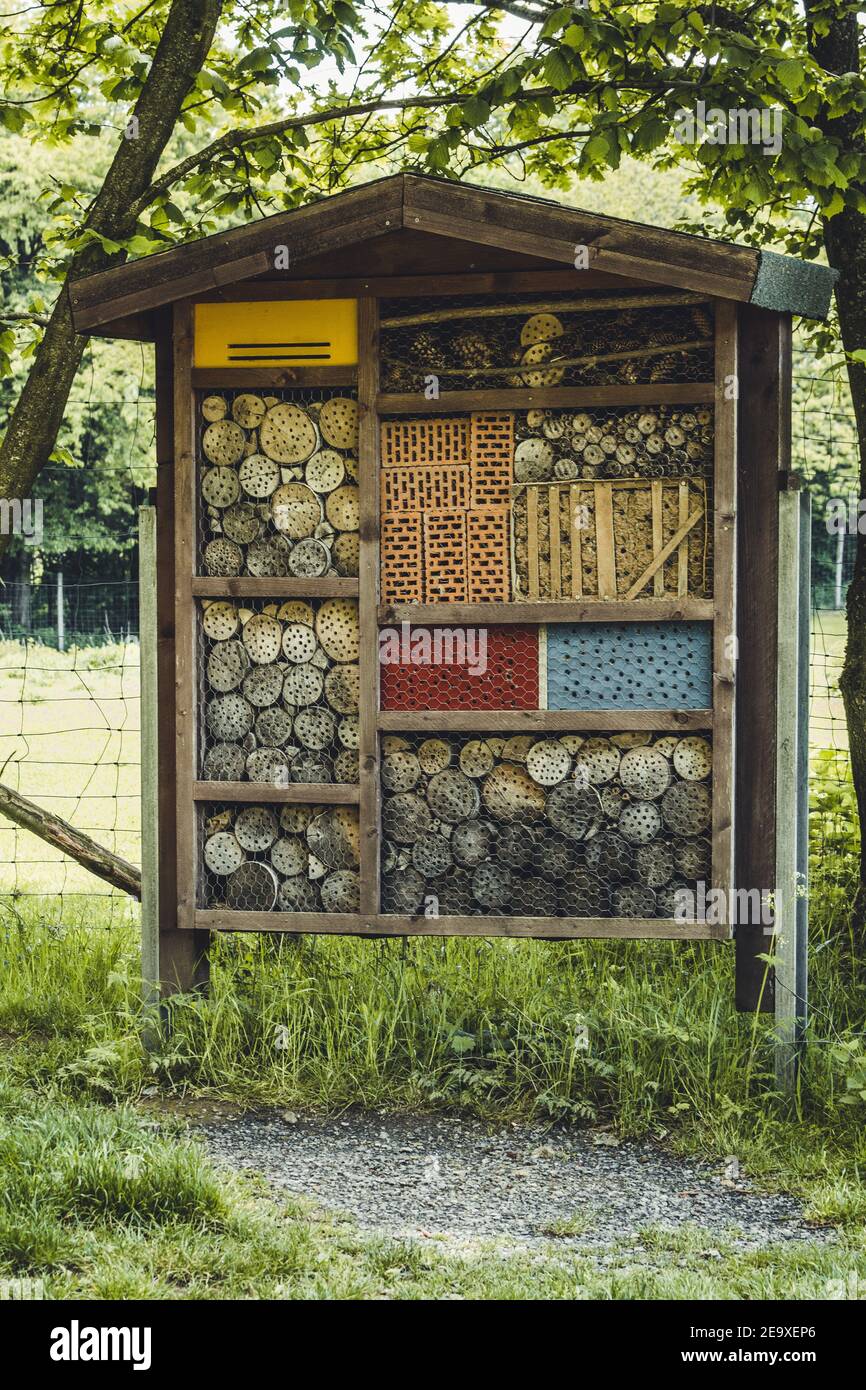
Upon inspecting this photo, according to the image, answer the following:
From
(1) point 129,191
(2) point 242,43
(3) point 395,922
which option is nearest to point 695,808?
(3) point 395,922

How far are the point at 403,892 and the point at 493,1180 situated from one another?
3.81 feet

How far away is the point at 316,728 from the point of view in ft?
17.3

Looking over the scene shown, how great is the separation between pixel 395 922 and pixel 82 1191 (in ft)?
5.19

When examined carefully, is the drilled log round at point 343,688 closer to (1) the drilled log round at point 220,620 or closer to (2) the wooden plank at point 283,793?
(2) the wooden plank at point 283,793

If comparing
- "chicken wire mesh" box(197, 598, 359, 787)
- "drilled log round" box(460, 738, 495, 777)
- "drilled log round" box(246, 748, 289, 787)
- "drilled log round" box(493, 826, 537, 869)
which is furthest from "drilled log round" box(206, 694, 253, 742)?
"drilled log round" box(493, 826, 537, 869)

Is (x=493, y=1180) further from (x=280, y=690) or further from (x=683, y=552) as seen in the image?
(x=683, y=552)

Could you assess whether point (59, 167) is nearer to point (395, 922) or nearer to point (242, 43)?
point (242, 43)

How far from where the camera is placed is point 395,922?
16.9 ft

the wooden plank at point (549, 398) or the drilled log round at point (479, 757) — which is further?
the drilled log round at point (479, 757)

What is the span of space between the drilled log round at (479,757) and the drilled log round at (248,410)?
1514 mm

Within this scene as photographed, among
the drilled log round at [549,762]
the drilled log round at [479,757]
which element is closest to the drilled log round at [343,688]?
the drilled log round at [479,757]

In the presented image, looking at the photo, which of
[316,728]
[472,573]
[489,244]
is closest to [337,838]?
[316,728]

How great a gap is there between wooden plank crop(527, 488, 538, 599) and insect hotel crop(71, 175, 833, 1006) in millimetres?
11

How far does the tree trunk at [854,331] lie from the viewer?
5961mm
